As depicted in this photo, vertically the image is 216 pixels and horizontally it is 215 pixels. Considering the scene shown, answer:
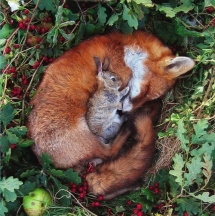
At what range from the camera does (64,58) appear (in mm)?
5332

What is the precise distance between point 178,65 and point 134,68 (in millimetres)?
453

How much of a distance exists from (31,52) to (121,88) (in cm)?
98

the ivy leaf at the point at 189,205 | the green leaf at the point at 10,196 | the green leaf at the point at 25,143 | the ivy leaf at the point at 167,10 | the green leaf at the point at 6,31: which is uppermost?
the green leaf at the point at 6,31

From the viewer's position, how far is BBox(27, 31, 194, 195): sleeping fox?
5.10 meters

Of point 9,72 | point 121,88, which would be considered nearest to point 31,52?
point 9,72

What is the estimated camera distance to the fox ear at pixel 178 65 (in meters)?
5.25

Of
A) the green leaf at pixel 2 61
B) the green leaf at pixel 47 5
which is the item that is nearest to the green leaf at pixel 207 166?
the green leaf at pixel 47 5

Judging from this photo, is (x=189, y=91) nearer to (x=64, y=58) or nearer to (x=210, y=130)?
(x=210, y=130)

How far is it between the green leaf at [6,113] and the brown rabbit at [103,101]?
850 mm

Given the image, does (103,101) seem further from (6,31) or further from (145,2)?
(6,31)

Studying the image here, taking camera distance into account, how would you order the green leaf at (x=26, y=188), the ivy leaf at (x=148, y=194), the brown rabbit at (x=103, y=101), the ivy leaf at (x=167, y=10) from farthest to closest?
the brown rabbit at (x=103, y=101)
the ivy leaf at (x=167, y=10)
the ivy leaf at (x=148, y=194)
the green leaf at (x=26, y=188)

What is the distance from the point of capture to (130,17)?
16.8ft

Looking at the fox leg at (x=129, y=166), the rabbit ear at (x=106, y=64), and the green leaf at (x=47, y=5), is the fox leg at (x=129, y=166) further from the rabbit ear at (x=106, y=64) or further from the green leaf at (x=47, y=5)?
the green leaf at (x=47, y=5)

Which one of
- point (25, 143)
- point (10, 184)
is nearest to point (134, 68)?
point (25, 143)
